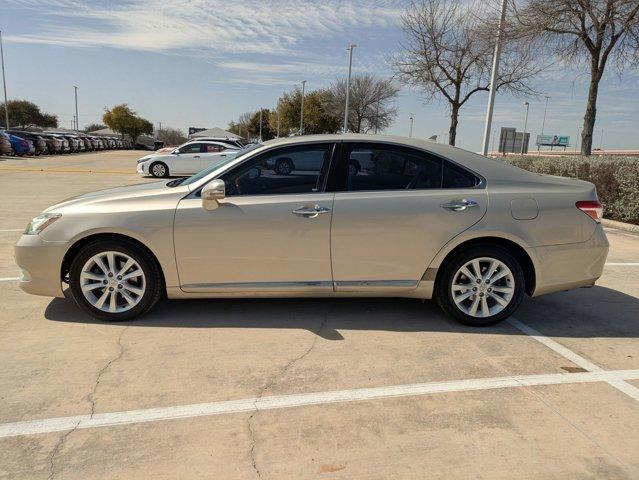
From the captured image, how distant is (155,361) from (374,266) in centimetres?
186

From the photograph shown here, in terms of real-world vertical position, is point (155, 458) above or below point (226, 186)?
below

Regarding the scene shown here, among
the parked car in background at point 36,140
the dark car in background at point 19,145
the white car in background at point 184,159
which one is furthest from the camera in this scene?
the parked car in background at point 36,140

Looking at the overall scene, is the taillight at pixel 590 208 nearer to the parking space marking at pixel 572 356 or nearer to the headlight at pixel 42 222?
the parking space marking at pixel 572 356

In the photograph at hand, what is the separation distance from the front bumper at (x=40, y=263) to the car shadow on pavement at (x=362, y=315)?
0.32 metres

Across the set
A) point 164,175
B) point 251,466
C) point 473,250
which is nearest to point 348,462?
point 251,466

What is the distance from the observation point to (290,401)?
3113 millimetres

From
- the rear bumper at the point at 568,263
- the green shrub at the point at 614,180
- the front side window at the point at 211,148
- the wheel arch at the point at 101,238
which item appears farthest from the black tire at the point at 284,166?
the front side window at the point at 211,148

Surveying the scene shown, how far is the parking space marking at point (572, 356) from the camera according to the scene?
334 centimetres

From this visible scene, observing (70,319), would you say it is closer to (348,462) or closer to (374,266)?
(374,266)

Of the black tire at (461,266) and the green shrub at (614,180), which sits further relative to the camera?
the green shrub at (614,180)

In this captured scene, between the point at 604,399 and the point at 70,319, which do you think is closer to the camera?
the point at 604,399

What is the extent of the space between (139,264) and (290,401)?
1.87 meters

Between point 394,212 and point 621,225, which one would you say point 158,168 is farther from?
point 394,212

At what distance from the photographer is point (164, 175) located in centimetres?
2003
